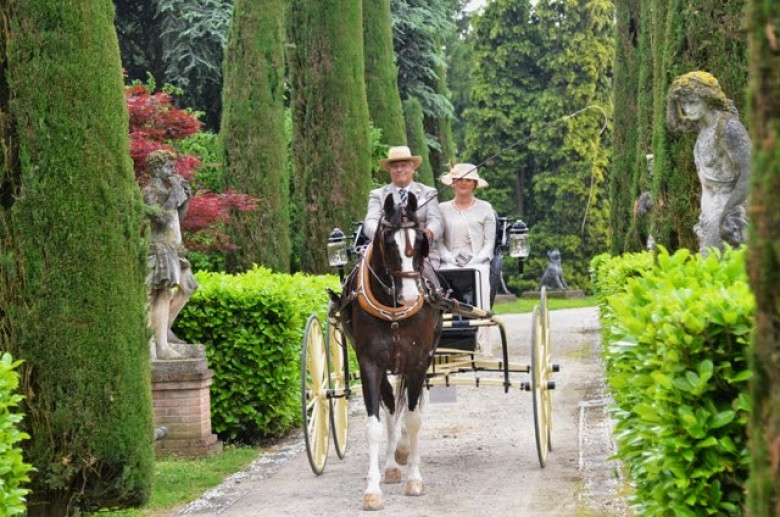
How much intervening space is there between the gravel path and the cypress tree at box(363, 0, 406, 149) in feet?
42.5

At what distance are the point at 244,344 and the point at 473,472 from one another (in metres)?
3.08

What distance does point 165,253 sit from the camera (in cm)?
1151

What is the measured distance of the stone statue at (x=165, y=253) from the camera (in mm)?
11484

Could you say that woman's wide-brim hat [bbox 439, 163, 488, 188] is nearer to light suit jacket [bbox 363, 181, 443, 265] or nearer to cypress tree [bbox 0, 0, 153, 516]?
light suit jacket [bbox 363, 181, 443, 265]

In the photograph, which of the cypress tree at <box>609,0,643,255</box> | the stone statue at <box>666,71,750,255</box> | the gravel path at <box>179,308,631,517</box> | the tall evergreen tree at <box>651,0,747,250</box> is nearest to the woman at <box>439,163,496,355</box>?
the gravel path at <box>179,308,631,517</box>

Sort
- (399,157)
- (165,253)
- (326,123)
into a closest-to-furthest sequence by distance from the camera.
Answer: (399,157) < (165,253) < (326,123)

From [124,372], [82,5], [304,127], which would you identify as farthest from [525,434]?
[304,127]

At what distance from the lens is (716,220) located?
855cm

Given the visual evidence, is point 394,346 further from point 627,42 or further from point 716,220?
point 627,42

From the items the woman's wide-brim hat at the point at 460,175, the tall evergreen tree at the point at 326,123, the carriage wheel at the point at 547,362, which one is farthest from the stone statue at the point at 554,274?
the carriage wheel at the point at 547,362

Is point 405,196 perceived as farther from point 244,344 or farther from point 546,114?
point 546,114

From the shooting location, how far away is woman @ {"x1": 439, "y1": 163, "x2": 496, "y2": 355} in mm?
11570

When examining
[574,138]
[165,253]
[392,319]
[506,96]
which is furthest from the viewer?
[506,96]

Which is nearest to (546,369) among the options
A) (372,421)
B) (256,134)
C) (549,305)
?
(372,421)
